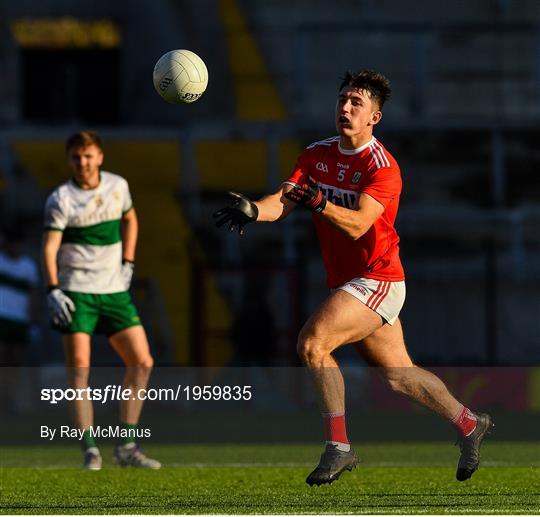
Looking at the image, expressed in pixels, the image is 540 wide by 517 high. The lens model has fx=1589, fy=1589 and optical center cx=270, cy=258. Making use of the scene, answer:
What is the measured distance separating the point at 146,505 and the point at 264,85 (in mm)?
14420

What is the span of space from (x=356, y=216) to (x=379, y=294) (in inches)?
22.2

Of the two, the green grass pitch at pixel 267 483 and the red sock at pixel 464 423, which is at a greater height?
the red sock at pixel 464 423

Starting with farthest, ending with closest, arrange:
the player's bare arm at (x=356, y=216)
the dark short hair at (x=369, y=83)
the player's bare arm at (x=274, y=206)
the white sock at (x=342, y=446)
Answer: the dark short hair at (x=369, y=83)
the player's bare arm at (x=274, y=206)
the white sock at (x=342, y=446)
the player's bare arm at (x=356, y=216)

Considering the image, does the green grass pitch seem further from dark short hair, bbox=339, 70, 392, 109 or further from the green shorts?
dark short hair, bbox=339, 70, 392, 109

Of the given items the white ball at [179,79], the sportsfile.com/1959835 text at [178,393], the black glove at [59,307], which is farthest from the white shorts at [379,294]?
the sportsfile.com/1959835 text at [178,393]

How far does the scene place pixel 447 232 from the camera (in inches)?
818

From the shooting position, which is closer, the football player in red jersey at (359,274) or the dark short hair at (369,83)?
the football player in red jersey at (359,274)

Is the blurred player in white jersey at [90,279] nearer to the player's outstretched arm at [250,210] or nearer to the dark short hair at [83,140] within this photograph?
the dark short hair at [83,140]

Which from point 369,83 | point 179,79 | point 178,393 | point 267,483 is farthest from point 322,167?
point 178,393

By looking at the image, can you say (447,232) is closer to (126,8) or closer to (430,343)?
(430,343)

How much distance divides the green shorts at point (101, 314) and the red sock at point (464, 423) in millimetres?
2735

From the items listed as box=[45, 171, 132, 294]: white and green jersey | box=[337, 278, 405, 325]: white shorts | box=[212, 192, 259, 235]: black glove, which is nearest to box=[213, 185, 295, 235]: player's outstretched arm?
box=[212, 192, 259, 235]: black glove

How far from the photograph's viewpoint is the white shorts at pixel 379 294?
8727 millimetres

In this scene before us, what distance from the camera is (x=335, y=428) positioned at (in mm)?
8523
